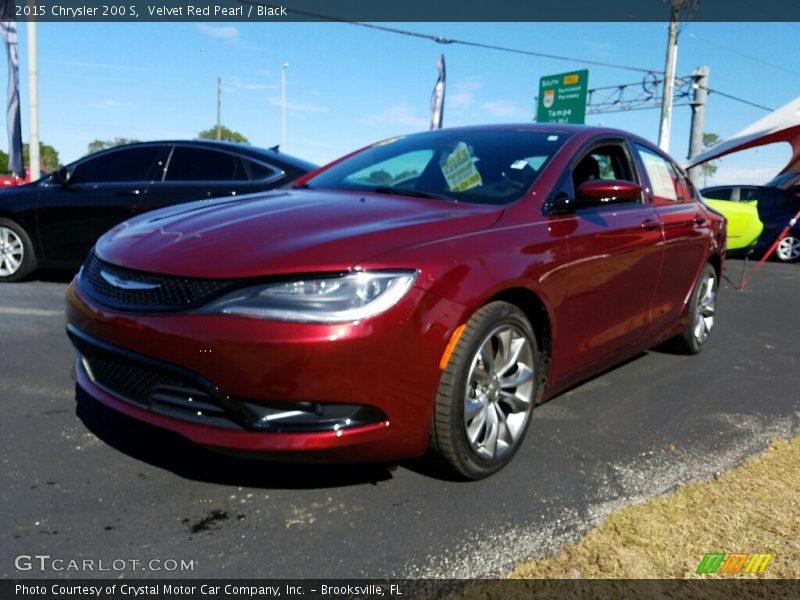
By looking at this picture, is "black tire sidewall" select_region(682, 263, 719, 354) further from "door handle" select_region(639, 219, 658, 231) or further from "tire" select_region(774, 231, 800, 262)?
"tire" select_region(774, 231, 800, 262)

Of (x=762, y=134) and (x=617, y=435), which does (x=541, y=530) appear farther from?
(x=762, y=134)

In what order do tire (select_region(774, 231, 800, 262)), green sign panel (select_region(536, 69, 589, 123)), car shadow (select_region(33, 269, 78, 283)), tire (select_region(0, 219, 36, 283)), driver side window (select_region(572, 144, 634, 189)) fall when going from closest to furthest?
driver side window (select_region(572, 144, 634, 189)) → tire (select_region(0, 219, 36, 283)) → car shadow (select_region(33, 269, 78, 283)) → tire (select_region(774, 231, 800, 262)) → green sign panel (select_region(536, 69, 589, 123))

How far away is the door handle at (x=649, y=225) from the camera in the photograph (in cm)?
367

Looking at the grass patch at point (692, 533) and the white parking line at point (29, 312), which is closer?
the grass patch at point (692, 533)

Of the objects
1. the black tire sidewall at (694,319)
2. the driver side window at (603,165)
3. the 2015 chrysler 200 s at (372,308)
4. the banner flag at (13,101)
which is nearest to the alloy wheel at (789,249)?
the black tire sidewall at (694,319)

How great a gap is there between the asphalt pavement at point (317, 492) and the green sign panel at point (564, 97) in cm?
2441

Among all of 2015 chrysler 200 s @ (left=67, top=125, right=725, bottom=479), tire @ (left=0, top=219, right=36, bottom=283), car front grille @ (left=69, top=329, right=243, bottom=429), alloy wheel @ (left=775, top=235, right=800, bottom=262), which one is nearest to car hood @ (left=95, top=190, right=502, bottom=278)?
2015 chrysler 200 s @ (left=67, top=125, right=725, bottom=479)

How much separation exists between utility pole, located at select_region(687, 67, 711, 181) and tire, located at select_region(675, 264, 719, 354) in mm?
20819

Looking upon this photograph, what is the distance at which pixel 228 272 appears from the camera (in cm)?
219

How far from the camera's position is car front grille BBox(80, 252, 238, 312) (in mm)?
2201

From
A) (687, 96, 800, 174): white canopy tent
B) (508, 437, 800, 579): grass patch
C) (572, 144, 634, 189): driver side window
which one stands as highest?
(687, 96, 800, 174): white canopy tent

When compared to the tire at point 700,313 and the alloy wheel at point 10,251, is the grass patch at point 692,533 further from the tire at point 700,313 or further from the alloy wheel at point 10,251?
the alloy wheel at point 10,251

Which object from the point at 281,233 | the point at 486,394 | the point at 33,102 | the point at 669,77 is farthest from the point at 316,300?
the point at 669,77

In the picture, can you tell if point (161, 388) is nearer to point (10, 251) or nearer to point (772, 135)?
point (10, 251)
